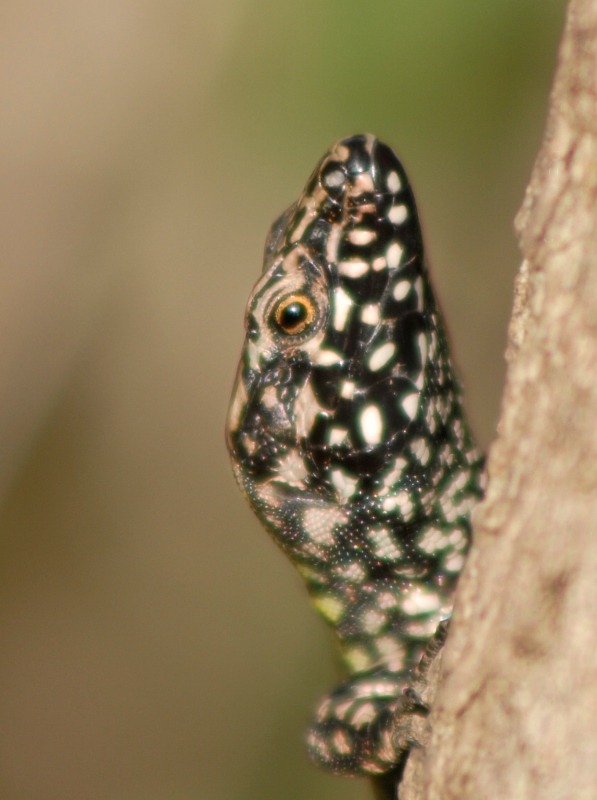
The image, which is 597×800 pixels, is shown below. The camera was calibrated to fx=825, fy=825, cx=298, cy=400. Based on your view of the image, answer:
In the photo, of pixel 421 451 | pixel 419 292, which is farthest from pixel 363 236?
pixel 421 451

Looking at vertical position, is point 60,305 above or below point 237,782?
above

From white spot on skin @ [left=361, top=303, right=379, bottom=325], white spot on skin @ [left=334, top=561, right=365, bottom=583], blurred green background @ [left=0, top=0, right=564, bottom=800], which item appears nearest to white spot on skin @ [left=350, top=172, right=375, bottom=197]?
white spot on skin @ [left=361, top=303, right=379, bottom=325]

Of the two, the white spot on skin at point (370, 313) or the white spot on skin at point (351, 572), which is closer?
the white spot on skin at point (370, 313)

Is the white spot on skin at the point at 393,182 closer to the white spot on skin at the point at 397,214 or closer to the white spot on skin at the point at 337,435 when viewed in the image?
the white spot on skin at the point at 397,214

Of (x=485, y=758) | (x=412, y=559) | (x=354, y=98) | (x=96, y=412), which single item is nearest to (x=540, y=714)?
(x=485, y=758)

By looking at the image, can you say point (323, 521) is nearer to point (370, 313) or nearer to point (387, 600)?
point (387, 600)

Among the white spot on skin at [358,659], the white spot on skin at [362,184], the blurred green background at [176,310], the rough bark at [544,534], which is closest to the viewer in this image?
the rough bark at [544,534]

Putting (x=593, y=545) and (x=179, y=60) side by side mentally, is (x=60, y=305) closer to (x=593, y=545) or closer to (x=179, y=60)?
(x=179, y=60)

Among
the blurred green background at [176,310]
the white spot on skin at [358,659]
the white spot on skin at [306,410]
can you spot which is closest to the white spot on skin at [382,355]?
the white spot on skin at [306,410]
